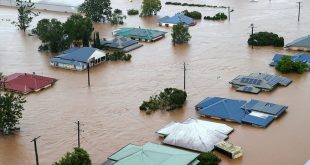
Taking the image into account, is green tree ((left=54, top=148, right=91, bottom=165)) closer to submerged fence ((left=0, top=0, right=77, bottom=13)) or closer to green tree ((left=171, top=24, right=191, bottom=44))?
green tree ((left=171, top=24, right=191, bottom=44))

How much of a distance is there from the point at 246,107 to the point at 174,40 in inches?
534

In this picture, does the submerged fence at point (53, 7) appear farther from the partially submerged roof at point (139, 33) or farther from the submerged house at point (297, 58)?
the submerged house at point (297, 58)

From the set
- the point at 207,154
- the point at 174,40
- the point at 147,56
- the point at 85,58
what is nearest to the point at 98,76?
the point at 85,58

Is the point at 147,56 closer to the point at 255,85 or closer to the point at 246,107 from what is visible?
the point at 255,85

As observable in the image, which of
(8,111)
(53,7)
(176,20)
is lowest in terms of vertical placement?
(8,111)

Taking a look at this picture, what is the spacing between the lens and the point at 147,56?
109 ft

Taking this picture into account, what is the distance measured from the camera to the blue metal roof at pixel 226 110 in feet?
74.7

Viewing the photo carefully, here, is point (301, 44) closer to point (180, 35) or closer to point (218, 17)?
point (180, 35)

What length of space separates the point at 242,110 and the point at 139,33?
52.2 feet

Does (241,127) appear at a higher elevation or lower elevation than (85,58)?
lower

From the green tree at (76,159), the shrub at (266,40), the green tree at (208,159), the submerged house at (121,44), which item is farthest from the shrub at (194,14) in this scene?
the green tree at (76,159)

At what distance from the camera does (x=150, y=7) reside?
4516cm

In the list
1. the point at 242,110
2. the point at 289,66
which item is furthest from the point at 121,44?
the point at 242,110

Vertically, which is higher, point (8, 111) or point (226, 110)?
point (8, 111)
